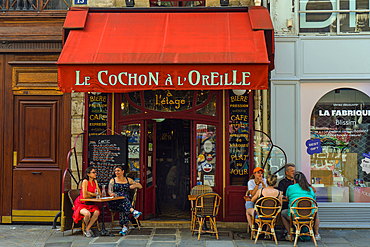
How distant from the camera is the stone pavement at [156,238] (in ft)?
21.3

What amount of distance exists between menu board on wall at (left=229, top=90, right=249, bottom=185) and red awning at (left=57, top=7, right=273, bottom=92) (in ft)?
4.33

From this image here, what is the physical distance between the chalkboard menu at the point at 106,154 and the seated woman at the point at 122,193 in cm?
33

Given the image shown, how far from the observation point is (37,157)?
8125mm

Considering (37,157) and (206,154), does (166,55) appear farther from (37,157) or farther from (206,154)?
(37,157)

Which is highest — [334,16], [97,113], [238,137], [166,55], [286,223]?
[334,16]

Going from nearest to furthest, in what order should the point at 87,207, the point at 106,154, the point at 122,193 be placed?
the point at 87,207, the point at 122,193, the point at 106,154

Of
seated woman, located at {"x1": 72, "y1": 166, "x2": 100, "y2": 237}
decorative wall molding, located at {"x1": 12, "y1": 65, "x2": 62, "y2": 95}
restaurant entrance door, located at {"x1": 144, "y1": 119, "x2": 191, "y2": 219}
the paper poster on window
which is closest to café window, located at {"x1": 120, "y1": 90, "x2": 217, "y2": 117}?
restaurant entrance door, located at {"x1": 144, "y1": 119, "x2": 191, "y2": 219}

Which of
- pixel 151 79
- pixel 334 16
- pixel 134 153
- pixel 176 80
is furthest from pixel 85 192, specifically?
pixel 334 16

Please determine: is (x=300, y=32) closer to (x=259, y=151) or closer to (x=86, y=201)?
(x=259, y=151)

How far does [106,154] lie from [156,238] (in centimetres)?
218

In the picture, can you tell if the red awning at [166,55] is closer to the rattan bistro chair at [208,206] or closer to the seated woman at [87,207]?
the seated woman at [87,207]

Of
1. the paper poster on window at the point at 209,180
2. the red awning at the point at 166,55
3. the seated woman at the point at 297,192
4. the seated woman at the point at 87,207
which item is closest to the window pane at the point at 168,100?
the red awning at the point at 166,55

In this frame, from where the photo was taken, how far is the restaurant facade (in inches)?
257

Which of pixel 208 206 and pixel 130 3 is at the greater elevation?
pixel 130 3
